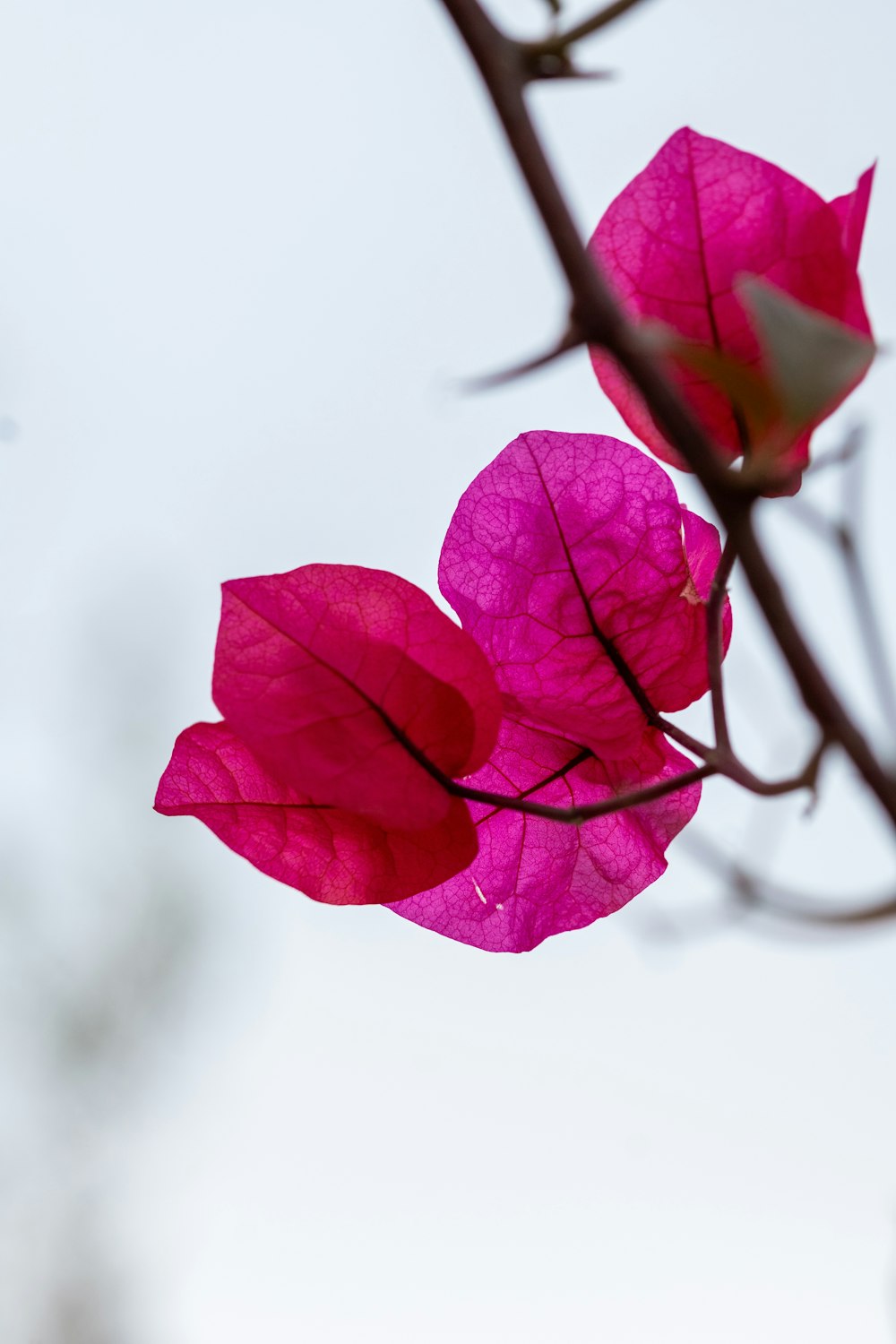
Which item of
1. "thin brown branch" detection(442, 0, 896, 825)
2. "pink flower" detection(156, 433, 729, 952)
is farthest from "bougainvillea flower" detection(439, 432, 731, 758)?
"thin brown branch" detection(442, 0, 896, 825)

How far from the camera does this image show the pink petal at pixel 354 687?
212mm

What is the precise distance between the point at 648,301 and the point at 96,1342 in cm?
247

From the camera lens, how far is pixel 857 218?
0.21m

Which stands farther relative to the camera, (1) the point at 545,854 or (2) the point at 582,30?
(1) the point at 545,854

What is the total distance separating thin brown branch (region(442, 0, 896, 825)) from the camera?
0.13 metres

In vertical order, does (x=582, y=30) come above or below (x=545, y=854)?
above

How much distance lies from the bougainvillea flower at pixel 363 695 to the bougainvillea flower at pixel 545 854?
3cm

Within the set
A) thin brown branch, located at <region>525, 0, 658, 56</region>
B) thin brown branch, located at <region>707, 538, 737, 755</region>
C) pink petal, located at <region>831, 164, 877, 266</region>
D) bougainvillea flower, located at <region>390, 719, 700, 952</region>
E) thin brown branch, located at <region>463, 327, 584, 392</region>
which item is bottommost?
bougainvillea flower, located at <region>390, 719, 700, 952</region>

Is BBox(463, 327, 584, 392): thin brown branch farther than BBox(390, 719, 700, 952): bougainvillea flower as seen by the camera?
No

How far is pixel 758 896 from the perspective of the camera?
15cm

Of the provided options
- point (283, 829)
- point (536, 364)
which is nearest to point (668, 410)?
point (536, 364)

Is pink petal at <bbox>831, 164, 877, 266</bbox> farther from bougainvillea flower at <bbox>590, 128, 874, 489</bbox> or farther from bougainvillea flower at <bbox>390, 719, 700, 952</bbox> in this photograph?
bougainvillea flower at <bbox>390, 719, 700, 952</bbox>

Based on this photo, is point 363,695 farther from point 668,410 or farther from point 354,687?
point 668,410

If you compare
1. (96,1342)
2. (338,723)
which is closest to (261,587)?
(338,723)
